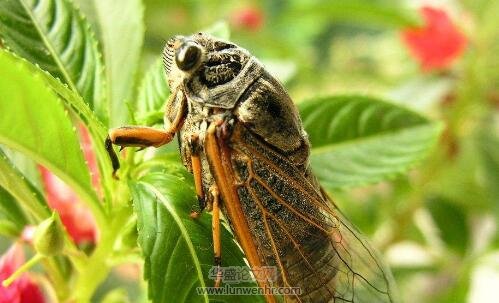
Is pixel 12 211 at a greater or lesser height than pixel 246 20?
lesser

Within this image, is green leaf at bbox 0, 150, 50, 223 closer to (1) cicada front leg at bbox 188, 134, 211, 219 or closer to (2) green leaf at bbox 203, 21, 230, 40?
(1) cicada front leg at bbox 188, 134, 211, 219

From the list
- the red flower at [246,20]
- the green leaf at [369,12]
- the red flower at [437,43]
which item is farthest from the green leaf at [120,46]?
the red flower at [246,20]

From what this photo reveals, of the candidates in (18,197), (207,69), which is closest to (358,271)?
(207,69)

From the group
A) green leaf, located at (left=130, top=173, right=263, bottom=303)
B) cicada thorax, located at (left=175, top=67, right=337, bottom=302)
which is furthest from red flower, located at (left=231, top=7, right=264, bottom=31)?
green leaf, located at (left=130, top=173, right=263, bottom=303)

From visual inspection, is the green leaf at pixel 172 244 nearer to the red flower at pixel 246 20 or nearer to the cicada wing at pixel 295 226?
the cicada wing at pixel 295 226

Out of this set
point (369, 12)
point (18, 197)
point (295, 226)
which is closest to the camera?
point (18, 197)

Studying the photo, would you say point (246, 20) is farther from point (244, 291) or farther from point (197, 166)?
point (244, 291)
